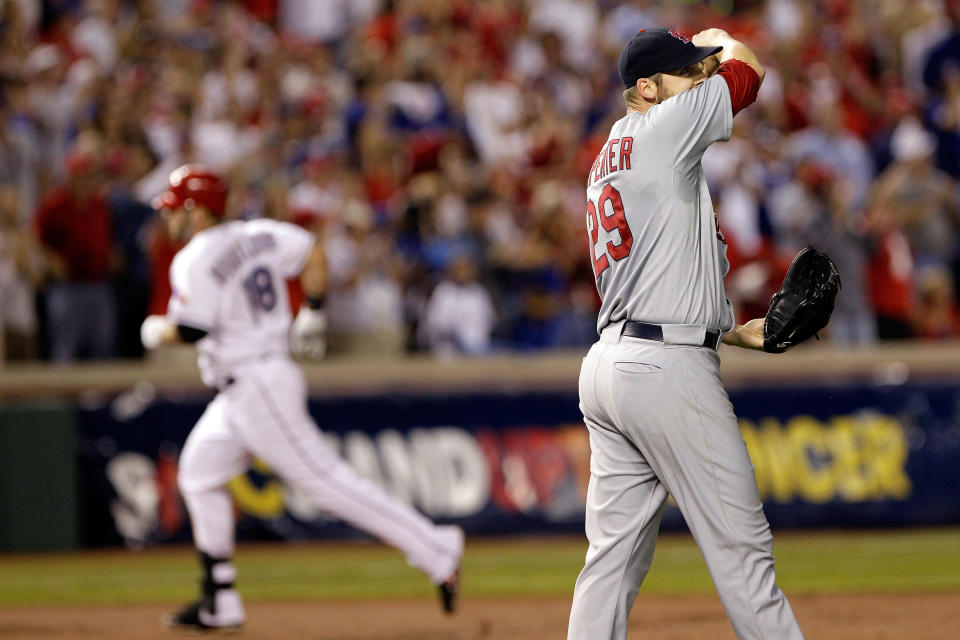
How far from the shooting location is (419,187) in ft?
39.1

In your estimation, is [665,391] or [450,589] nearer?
Answer: [665,391]

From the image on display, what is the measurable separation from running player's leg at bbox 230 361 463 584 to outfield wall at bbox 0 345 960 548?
3.75 meters

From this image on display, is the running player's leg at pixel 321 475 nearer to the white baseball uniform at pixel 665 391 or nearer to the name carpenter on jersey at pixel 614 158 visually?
the white baseball uniform at pixel 665 391

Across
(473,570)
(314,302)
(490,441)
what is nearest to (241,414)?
(314,302)

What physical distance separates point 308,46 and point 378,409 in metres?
5.08

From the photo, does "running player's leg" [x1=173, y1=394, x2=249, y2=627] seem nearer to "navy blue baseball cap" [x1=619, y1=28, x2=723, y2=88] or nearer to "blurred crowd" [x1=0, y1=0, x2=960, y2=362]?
"navy blue baseball cap" [x1=619, y1=28, x2=723, y2=88]

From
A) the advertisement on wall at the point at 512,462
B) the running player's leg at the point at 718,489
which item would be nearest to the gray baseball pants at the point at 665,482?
the running player's leg at the point at 718,489

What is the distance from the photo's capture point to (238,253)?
6727mm

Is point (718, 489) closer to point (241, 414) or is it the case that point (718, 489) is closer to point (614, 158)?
point (614, 158)

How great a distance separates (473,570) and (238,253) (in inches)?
133

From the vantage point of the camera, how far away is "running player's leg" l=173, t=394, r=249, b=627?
6707 mm

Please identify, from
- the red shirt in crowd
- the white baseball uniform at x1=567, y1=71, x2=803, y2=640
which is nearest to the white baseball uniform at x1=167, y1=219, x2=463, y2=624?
the white baseball uniform at x1=567, y1=71, x2=803, y2=640

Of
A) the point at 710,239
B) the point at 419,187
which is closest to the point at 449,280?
the point at 419,187

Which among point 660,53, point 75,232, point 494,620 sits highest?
point 660,53
